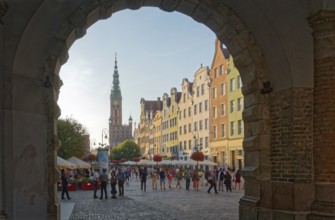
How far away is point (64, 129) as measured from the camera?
6619cm

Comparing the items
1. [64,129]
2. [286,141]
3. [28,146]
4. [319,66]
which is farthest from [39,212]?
[64,129]

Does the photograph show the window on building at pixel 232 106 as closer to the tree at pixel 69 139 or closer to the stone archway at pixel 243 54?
the tree at pixel 69 139

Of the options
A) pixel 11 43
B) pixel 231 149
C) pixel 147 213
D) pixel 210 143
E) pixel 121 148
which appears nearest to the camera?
pixel 11 43

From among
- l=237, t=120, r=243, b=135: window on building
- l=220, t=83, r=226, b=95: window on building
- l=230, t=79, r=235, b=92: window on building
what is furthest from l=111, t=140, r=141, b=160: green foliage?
l=237, t=120, r=243, b=135: window on building

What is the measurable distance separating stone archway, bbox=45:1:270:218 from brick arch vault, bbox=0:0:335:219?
0.08 ft

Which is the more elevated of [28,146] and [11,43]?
[11,43]

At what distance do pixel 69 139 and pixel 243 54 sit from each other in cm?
5591

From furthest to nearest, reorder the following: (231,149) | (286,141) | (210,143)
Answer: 1. (210,143)
2. (231,149)
3. (286,141)

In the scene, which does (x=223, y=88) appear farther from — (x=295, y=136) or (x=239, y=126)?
(x=295, y=136)

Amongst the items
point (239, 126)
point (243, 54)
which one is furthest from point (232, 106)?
point (243, 54)

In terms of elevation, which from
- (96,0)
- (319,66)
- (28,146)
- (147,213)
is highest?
(96,0)

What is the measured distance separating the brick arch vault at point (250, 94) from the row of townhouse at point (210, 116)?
3890cm

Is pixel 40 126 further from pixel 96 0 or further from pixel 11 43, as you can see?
pixel 96 0

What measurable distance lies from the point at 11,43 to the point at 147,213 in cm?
925
